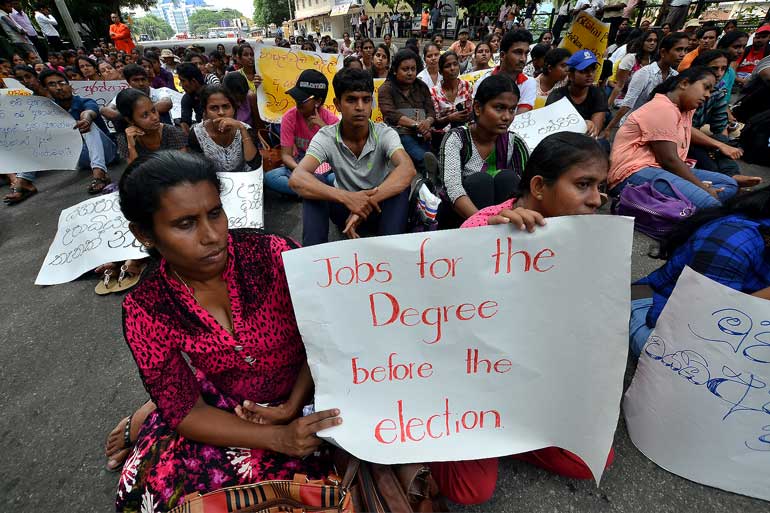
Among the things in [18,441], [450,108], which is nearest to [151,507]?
[18,441]

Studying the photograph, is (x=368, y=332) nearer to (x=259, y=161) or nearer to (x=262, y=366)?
(x=262, y=366)

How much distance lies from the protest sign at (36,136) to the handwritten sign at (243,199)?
3144 mm

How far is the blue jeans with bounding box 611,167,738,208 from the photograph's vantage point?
305 cm

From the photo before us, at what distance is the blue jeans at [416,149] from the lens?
435 cm

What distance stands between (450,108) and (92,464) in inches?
188

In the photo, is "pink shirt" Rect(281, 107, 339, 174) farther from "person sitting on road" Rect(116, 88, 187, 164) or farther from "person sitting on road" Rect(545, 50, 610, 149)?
"person sitting on road" Rect(545, 50, 610, 149)

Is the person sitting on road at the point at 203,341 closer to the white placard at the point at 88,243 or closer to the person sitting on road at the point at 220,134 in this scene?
the white placard at the point at 88,243

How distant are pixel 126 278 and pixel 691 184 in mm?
4814

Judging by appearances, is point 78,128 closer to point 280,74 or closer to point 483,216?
point 280,74

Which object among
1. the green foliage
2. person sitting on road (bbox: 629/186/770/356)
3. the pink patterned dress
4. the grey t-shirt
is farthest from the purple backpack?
the green foliage

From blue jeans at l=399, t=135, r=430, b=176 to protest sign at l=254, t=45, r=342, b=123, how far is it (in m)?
1.52

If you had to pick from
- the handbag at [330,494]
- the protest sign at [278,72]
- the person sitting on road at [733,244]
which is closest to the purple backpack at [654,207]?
the person sitting on road at [733,244]

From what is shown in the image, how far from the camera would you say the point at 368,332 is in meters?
1.26

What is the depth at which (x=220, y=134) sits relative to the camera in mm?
3660
